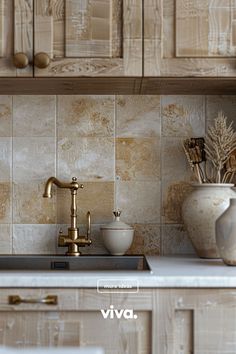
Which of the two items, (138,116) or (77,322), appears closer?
(77,322)

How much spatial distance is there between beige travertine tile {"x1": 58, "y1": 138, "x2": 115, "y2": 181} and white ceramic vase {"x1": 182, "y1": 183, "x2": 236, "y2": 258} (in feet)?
1.22

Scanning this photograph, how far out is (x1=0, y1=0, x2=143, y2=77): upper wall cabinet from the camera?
7.18 ft

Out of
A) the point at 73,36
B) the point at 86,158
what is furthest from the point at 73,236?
the point at 73,36

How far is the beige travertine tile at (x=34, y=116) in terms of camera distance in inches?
101

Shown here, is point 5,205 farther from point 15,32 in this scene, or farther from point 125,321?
point 125,321

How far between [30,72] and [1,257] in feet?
2.43

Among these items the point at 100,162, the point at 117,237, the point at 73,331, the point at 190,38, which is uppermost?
the point at 190,38

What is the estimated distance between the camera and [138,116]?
101 inches

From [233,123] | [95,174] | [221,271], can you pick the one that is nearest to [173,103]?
[233,123]

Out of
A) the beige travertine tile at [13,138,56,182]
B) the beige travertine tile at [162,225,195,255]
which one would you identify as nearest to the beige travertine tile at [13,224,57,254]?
the beige travertine tile at [13,138,56,182]

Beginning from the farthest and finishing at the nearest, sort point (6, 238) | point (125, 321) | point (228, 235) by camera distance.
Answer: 1. point (6, 238)
2. point (228, 235)
3. point (125, 321)

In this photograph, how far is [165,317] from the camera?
1.88 m

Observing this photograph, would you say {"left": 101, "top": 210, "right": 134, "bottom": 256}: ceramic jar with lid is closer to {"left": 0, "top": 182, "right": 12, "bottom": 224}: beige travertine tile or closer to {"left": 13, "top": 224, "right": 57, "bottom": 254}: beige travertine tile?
{"left": 13, "top": 224, "right": 57, "bottom": 254}: beige travertine tile

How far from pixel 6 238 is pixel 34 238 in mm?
110
